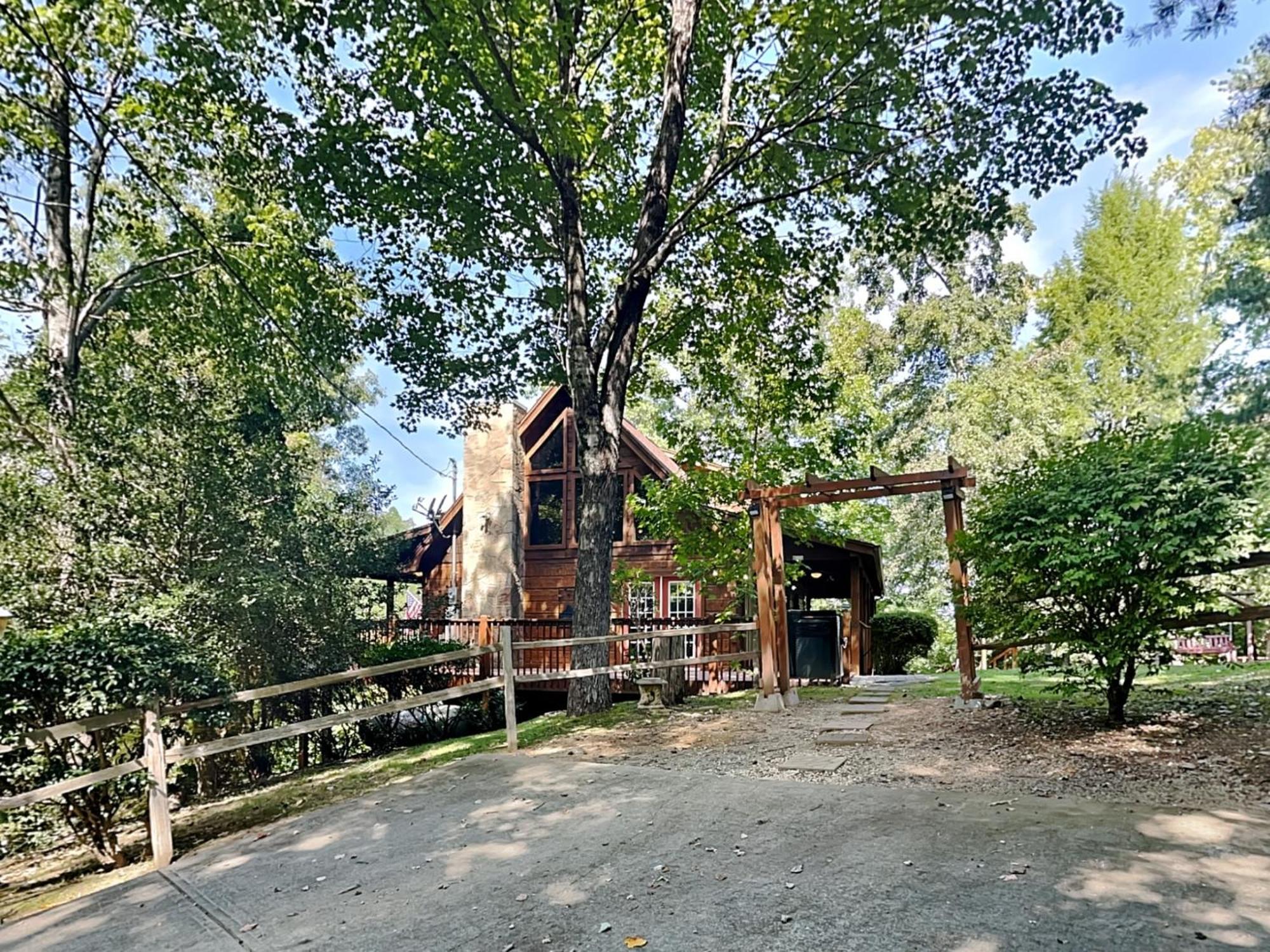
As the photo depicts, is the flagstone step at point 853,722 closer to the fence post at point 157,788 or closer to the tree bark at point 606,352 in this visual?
the tree bark at point 606,352

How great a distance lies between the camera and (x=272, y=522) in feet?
31.2

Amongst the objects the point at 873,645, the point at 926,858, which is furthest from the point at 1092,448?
the point at 873,645

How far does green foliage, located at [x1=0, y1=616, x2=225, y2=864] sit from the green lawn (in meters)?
7.55

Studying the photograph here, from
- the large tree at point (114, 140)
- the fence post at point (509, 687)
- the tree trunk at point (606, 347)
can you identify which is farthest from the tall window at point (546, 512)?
the fence post at point (509, 687)

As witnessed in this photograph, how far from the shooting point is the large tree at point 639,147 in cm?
917

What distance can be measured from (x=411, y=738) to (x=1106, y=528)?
31.6 feet

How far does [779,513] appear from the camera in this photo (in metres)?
9.95

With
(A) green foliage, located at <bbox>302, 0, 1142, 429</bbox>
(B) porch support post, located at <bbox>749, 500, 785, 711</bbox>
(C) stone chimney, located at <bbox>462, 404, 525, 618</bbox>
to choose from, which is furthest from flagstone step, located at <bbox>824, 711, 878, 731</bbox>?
(C) stone chimney, located at <bbox>462, 404, 525, 618</bbox>

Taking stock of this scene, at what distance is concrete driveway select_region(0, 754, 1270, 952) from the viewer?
3029 mm

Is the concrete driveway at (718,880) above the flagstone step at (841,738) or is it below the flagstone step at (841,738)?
above

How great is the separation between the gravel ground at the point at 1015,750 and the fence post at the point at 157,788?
3376 millimetres

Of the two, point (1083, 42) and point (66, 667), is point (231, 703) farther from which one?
point (1083, 42)

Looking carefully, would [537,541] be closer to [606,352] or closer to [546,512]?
[546,512]

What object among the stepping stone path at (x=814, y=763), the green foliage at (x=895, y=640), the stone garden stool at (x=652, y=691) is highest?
the stepping stone path at (x=814, y=763)
